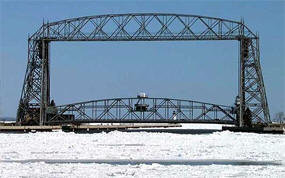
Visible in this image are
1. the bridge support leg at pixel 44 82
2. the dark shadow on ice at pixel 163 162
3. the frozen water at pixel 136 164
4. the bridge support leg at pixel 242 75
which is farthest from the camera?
the bridge support leg at pixel 44 82

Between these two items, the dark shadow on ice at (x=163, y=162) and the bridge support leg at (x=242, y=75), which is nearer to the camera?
the dark shadow on ice at (x=163, y=162)

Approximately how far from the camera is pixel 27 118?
235 ft

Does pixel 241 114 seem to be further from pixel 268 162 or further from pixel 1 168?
pixel 1 168

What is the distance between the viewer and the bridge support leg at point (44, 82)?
227 feet

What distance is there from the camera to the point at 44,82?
227 ft

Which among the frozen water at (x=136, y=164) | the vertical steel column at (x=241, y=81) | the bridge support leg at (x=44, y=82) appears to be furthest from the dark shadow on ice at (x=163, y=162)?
the bridge support leg at (x=44, y=82)

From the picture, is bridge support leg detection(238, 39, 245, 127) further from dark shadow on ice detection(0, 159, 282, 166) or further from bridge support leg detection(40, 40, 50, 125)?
dark shadow on ice detection(0, 159, 282, 166)

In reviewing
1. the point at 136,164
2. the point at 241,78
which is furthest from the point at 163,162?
the point at 241,78

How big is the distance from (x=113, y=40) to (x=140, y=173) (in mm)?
53508

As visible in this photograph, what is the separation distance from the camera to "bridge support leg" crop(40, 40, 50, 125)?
2727 inches

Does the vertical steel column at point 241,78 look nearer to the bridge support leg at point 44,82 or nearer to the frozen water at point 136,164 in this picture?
the bridge support leg at point 44,82

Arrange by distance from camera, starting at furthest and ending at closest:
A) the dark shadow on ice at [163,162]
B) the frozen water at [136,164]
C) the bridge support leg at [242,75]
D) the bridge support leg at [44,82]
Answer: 1. the bridge support leg at [44,82]
2. the bridge support leg at [242,75]
3. the dark shadow on ice at [163,162]
4. the frozen water at [136,164]

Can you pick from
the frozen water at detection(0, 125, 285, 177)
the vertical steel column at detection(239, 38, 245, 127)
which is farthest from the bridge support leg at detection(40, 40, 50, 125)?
the frozen water at detection(0, 125, 285, 177)

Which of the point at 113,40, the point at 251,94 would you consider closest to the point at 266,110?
the point at 251,94
